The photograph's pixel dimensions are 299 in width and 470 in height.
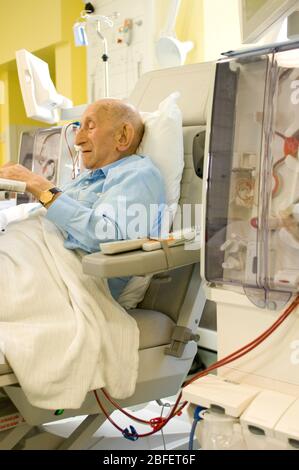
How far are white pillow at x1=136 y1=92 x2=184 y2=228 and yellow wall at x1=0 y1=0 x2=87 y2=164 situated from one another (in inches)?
126

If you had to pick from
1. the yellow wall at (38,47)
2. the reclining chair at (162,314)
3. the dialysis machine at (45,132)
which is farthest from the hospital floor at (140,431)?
the yellow wall at (38,47)

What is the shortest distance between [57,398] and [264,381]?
44 centimetres

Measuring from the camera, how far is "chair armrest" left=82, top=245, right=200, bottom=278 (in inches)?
40.4

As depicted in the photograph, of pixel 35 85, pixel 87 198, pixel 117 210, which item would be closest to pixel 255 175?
pixel 117 210

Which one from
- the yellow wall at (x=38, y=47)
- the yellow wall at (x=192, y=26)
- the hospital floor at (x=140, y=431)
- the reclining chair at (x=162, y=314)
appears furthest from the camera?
the yellow wall at (x=38, y=47)

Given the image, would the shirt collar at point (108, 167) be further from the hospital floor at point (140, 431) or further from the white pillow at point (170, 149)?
the hospital floor at point (140, 431)

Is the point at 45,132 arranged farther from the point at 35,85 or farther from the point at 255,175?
the point at 255,175

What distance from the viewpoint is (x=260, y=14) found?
1187 mm

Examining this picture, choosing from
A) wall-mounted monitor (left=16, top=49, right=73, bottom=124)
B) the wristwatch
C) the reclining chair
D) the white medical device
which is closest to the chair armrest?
the reclining chair

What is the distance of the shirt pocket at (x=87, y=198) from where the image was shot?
148cm

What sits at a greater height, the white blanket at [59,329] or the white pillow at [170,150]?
the white pillow at [170,150]

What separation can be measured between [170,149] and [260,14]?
457 mm

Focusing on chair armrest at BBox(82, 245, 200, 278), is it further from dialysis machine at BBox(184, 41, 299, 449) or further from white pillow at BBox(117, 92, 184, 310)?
white pillow at BBox(117, 92, 184, 310)

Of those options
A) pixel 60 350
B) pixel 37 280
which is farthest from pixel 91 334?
pixel 37 280
